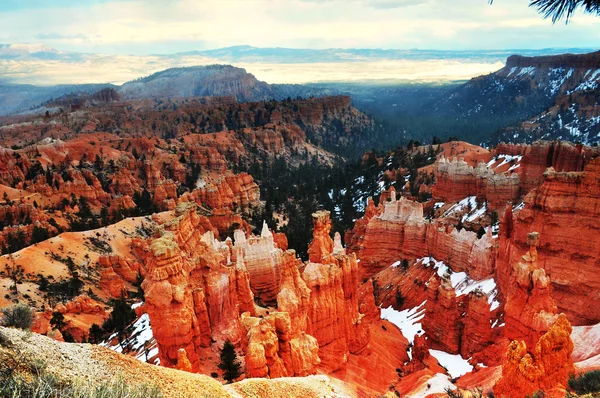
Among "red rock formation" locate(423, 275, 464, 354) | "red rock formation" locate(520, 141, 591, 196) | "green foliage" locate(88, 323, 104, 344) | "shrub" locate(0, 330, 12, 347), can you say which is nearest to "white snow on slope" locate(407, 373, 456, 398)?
"red rock formation" locate(423, 275, 464, 354)

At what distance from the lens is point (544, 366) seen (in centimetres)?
1511

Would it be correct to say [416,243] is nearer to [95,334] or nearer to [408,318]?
[408,318]

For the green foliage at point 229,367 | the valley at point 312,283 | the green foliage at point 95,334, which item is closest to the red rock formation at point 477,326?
the valley at point 312,283

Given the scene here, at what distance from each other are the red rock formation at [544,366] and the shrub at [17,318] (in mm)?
16637

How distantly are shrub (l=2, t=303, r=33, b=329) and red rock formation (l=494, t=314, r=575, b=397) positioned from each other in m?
16.6

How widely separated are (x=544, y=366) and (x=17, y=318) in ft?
59.2

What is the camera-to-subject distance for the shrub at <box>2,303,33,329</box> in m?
15.0

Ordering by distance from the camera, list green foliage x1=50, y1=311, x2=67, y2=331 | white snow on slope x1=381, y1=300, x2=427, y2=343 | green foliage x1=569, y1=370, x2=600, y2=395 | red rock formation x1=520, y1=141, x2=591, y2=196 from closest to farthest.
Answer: green foliage x1=569, y1=370, x2=600, y2=395, white snow on slope x1=381, y1=300, x2=427, y2=343, green foliage x1=50, y1=311, x2=67, y2=331, red rock formation x1=520, y1=141, x2=591, y2=196

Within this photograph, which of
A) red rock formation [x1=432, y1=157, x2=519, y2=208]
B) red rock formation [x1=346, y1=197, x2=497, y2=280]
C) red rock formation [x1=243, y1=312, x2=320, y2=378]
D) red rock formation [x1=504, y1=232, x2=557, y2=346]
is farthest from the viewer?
red rock formation [x1=432, y1=157, x2=519, y2=208]

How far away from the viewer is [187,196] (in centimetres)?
6278

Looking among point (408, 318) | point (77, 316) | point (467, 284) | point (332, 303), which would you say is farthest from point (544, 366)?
point (77, 316)

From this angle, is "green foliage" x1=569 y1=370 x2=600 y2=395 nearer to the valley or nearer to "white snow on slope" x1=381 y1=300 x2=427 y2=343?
the valley

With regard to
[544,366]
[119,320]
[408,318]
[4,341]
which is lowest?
[119,320]

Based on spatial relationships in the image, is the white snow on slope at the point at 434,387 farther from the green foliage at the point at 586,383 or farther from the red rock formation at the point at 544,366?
the green foliage at the point at 586,383
